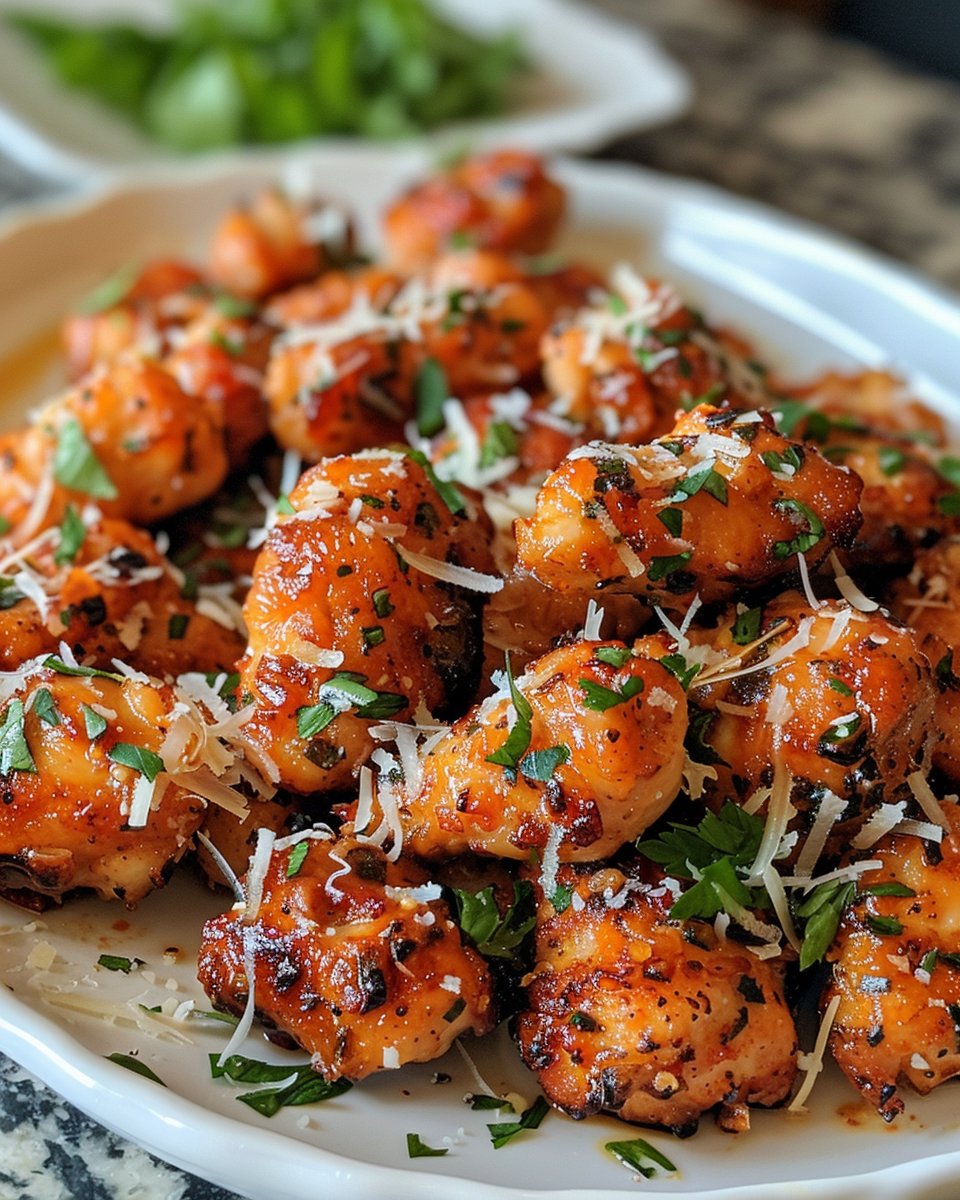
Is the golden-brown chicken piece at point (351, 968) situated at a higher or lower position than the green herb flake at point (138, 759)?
lower

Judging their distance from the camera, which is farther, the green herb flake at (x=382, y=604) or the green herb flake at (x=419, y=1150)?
the green herb flake at (x=382, y=604)

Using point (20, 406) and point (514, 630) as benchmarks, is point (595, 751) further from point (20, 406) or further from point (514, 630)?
point (20, 406)

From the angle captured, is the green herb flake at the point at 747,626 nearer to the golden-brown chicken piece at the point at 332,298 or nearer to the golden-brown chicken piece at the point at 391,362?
the golden-brown chicken piece at the point at 391,362

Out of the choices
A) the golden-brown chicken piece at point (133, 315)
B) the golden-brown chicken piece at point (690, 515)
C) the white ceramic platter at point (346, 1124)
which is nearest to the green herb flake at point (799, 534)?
the golden-brown chicken piece at point (690, 515)

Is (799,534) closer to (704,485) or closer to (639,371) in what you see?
(704,485)

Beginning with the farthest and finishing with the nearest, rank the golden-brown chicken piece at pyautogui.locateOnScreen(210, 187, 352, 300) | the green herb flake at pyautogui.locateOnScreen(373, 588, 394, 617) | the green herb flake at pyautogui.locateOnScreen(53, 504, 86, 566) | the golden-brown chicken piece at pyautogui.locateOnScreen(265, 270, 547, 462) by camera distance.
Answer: the golden-brown chicken piece at pyautogui.locateOnScreen(210, 187, 352, 300)
the golden-brown chicken piece at pyautogui.locateOnScreen(265, 270, 547, 462)
the green herb flake at pyautogui.locateOnScreen(53, 504, 86, 566)
the green herb flake at pyautogui.locateOnScreen(373, 588, 394, 617)

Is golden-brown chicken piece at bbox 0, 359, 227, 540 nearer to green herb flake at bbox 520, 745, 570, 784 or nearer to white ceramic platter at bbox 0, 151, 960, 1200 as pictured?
→ white ceramic platter at bbox 0, 151, 960, 1200

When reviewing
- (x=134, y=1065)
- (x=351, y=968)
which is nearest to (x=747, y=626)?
(x=351, y=968)

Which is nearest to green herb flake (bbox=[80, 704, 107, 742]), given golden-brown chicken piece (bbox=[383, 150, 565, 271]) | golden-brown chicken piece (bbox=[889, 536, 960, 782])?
golden-brown chicken piece (bbox=[889, 536, 960, 782])
